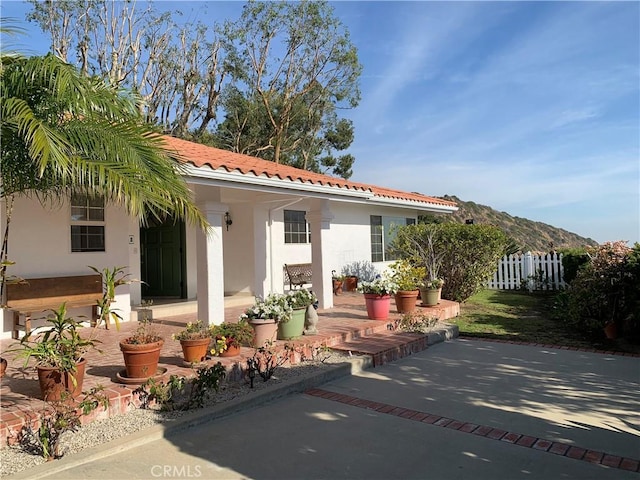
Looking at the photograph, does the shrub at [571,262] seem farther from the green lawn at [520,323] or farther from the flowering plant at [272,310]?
the flowering plant at [272,310]

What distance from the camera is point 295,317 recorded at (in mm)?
6551

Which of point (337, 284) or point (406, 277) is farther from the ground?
point (406, 277)

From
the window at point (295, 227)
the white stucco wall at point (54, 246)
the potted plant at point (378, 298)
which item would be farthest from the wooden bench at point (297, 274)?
the white stucco wall at point (54, 246)

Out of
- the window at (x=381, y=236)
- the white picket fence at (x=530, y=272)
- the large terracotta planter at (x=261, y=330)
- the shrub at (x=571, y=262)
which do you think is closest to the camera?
the large terracotta planter at (x=261, y=330)

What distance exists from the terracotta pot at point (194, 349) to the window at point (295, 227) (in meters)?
6.84

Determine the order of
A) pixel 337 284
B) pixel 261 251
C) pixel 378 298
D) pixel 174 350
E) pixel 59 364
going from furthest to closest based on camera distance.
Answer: pixel 337 284 → pixel 261 251 → pixel 378 298 → pixel 174 350 → pixel 59 364

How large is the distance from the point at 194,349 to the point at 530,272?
13.2 metres

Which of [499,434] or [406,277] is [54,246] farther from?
[499,434]

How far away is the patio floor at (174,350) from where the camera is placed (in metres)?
4.07

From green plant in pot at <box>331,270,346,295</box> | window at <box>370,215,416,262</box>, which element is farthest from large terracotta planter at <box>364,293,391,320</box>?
window at <box>370,215,416,262</box>

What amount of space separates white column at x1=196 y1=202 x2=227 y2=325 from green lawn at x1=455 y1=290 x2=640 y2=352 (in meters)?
4.66

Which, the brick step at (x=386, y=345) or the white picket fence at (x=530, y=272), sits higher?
the white picket fence at (x=530, y=272)

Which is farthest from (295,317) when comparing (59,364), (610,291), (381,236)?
(381,236)

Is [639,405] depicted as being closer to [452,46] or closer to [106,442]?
[106,442]
